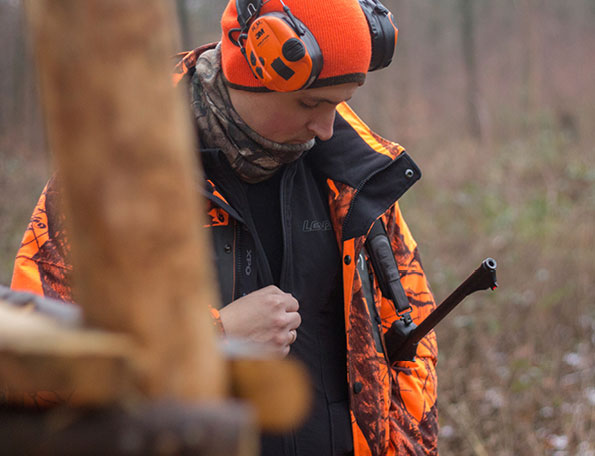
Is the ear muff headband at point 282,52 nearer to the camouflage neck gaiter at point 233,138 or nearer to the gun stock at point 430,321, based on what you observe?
the camouflage neck gaiter at point 233,138

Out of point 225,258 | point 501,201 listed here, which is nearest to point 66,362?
point 225,258

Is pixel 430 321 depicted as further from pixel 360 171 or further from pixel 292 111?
pixel 292 111

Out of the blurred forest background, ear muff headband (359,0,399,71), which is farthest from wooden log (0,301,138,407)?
the blurred forest background

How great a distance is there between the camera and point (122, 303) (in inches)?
22.7

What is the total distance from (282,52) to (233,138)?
0.32m

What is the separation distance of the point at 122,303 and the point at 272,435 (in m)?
1.45

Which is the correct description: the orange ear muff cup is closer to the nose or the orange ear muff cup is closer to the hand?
the nose

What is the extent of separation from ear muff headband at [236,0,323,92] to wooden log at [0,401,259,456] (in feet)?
4.52

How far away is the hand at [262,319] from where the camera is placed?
1704 millimetres

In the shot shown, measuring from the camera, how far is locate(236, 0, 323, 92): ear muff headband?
180 cm

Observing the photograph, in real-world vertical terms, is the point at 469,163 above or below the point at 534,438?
above

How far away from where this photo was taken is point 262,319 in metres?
1.71

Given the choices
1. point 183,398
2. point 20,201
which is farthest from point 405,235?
point 20,201

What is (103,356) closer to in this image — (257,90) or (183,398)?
(183,398)
